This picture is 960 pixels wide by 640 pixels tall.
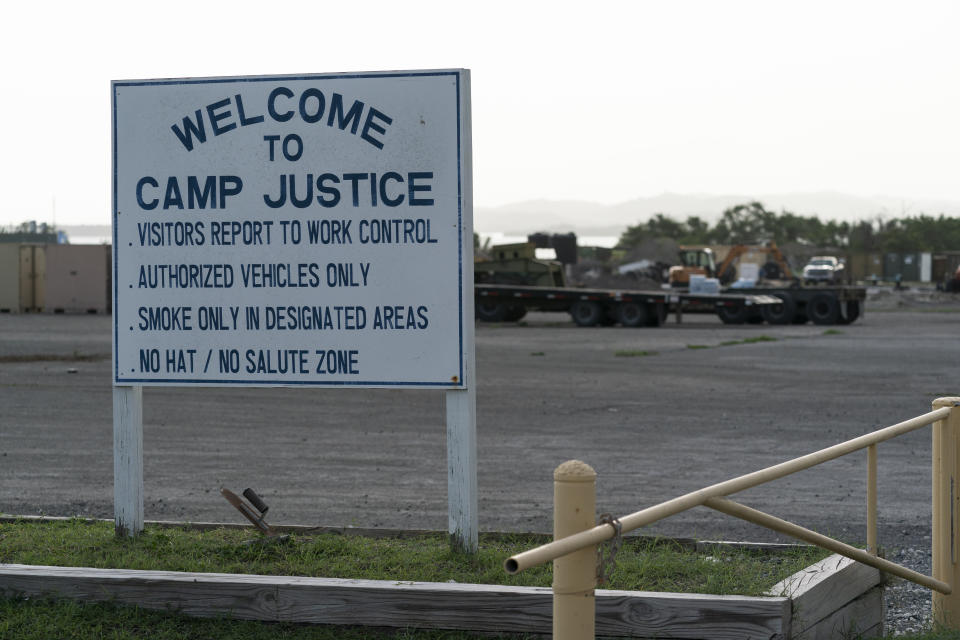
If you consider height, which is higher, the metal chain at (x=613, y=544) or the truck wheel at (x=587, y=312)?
the metal chain at (x=613, y=544)

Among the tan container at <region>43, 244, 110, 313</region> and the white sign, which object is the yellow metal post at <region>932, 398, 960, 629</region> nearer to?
the white sign

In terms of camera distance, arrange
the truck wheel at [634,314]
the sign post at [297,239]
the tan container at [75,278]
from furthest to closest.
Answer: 1. the tan container at [75,278]
2. the truck wheel at [634,314]
3. the sign post at [297,239]

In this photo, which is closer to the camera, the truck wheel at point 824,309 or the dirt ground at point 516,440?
the dirt ground at point 516,440

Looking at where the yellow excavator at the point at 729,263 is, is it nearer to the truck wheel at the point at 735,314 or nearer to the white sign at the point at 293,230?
the truck wheel at the point at 735,314

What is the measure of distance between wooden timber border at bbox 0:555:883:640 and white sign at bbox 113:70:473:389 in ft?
4.14

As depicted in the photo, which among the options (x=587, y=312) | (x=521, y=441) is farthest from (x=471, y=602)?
(x=587, y=312)

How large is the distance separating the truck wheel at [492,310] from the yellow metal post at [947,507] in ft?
120

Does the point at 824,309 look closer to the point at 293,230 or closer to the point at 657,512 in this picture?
the point at 293,230

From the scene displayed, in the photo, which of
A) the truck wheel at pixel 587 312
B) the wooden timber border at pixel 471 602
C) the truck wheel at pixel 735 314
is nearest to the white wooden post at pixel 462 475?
the wooden timber border at pixel 471 602

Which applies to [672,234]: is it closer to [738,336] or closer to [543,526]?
[738,336]

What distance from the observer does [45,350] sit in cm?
2858

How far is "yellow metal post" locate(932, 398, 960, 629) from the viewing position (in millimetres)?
6078

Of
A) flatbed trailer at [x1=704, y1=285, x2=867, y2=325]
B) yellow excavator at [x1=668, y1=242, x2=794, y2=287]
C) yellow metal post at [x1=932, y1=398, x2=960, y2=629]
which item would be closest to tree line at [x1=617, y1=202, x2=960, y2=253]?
yellow excavator at [x1=668, y1=242, x2=794, y2=287]

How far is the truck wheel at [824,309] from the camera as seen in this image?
40.3 metres
